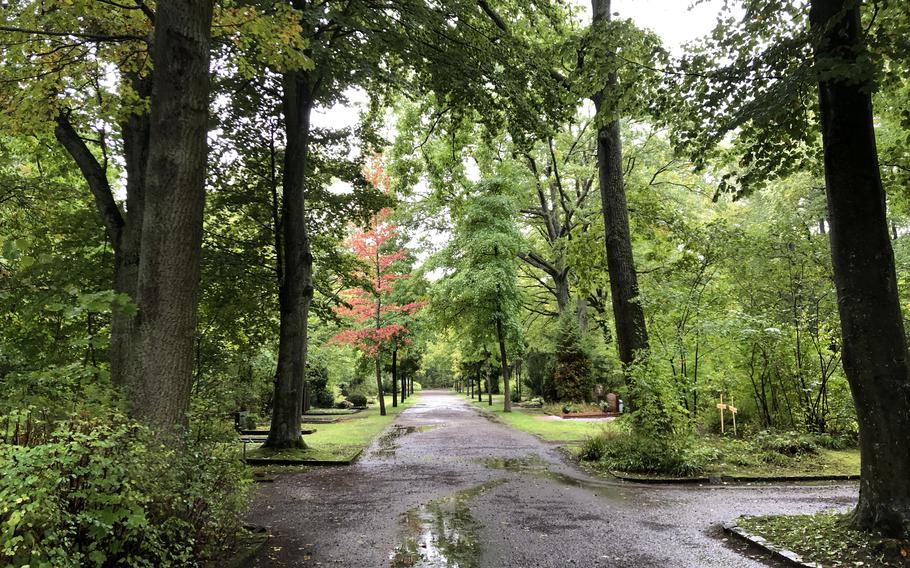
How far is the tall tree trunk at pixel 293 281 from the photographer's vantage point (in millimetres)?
12188

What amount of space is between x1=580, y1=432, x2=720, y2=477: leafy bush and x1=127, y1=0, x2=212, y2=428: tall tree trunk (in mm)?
7691

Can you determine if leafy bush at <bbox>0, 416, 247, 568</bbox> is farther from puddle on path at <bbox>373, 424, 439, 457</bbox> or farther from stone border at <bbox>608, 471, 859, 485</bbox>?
puddle on path at <bbox>373, 424, 439, 457</bbox>

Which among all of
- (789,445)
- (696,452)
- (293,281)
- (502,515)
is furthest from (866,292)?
(293,281)

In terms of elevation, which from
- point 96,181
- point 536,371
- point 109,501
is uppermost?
point 96,181

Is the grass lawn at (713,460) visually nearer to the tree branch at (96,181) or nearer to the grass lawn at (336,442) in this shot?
the grass lawn at (336,442)

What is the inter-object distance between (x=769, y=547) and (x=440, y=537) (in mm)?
3248

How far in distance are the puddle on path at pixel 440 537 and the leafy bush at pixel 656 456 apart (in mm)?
3665

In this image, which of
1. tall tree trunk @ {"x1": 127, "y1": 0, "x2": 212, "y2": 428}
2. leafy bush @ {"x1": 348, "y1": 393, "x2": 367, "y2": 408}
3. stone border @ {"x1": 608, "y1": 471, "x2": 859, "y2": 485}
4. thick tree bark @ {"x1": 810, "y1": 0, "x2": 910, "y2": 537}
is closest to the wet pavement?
stone border @ {"x1": 608, "y1": 471, "x2": 859, "y2": 485}

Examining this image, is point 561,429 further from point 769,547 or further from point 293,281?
point 769,547

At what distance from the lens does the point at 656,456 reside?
9.18 m

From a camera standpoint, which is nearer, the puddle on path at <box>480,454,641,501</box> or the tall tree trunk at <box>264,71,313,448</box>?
the puddle on path at <box>480,454,641,501</box>

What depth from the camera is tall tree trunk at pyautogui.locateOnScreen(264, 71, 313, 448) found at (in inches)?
480

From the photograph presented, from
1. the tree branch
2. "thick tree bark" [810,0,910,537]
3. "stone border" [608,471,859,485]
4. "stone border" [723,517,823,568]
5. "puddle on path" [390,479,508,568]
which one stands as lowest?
"stone border" [608,471,859,485]

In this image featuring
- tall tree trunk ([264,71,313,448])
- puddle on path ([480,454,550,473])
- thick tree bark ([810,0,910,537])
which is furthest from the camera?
tall tree trunk ([264,71,313,448])
